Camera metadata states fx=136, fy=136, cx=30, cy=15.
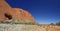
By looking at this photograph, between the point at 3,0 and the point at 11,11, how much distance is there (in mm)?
2962

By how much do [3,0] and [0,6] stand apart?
294 centimetres

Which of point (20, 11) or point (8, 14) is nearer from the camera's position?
point (8, 14)

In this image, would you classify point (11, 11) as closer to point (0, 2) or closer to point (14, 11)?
point (14, 11)

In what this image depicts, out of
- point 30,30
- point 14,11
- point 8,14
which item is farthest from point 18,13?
point 30,30

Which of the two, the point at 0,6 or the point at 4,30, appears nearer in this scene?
the point at 4,30

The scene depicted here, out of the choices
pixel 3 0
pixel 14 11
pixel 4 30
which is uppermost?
pixel 3 0

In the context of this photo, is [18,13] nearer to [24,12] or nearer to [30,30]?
[24,12]

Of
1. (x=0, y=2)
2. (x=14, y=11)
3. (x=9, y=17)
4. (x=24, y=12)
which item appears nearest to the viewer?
(x=9, y=17)

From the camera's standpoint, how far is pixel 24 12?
99.8ft

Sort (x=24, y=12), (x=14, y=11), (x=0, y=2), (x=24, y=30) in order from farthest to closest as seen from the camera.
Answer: (x=24, y=12) → (x=14, y=11) → (x=0, y=2) → (x=24, y=30)

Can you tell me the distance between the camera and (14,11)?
93.2 feet

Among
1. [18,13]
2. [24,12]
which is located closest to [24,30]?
[18,13]

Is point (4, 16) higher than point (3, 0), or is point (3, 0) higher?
point (3, 0)

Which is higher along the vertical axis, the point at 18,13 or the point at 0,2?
the point at 0,2
